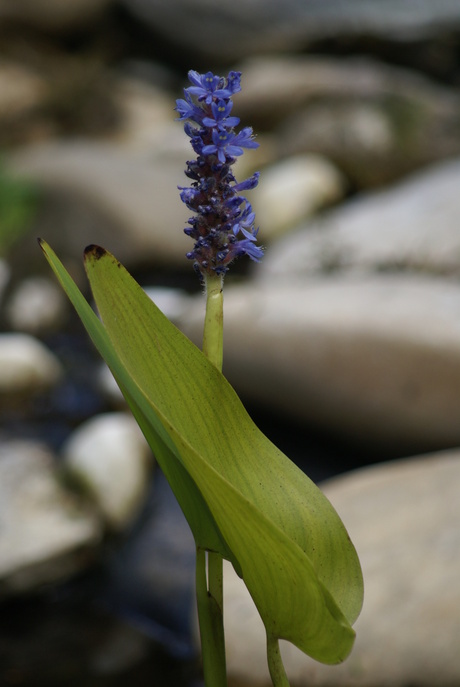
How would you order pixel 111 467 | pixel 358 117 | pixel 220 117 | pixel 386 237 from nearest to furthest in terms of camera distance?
pixel 220 117 < pixel 111 467 < pixel 386 237 < pixel 358 117

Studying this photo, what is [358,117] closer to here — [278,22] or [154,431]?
[278,22]

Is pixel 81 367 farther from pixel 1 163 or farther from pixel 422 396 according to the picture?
pixel 1 163

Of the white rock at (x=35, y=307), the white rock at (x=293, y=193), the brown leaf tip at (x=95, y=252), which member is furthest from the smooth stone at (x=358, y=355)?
the brown leaf tip at (x=95, y=252)

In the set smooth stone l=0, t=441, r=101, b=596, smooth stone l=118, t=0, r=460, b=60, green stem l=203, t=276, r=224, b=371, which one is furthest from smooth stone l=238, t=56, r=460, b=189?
green stem l=203, t=276, r=224, b=371

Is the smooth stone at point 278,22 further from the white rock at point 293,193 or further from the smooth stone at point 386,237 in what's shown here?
the smooth stone at point 386,237

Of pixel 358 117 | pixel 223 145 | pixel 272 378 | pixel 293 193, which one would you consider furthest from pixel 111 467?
pixel 358 117

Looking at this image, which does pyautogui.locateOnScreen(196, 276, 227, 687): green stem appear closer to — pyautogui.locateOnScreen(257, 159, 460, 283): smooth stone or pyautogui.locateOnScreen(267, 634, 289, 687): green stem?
pyautogui.locateOnScreen(267, 634, 289, 687): green stem
